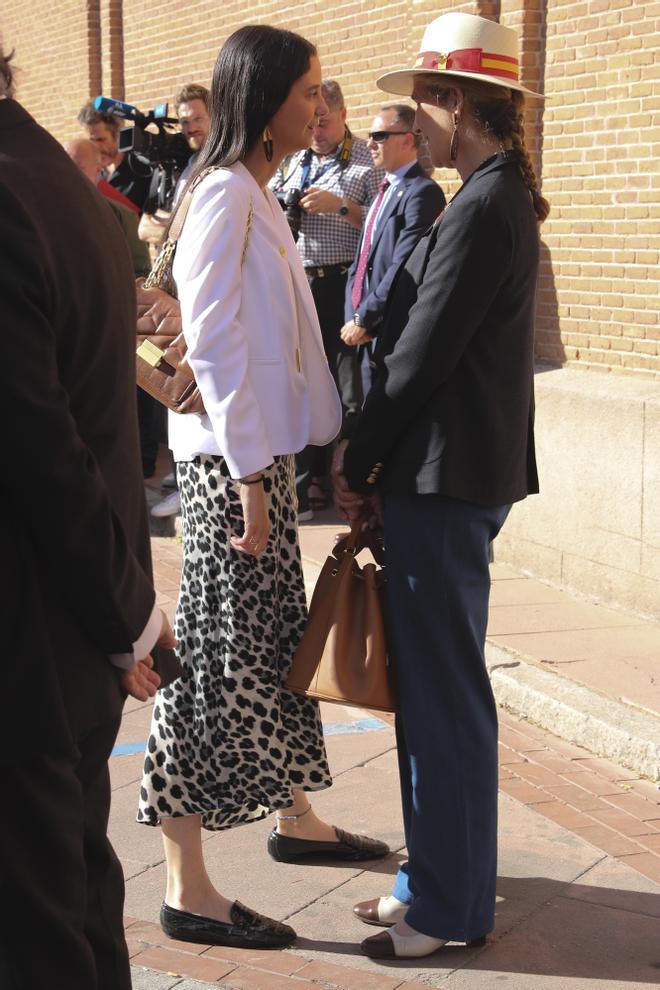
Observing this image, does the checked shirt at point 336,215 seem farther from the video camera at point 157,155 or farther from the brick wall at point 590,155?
the video camera at point 157,155

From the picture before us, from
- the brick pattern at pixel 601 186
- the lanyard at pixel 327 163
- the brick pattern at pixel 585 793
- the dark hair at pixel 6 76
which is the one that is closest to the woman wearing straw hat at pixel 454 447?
the brick pattern at pixel 585 793

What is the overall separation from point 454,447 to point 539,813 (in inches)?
63.3

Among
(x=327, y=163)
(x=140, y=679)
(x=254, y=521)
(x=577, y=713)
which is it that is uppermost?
(x=327, y=163)

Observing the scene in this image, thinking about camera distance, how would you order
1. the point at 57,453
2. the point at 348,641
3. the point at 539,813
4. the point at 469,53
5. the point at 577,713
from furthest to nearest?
1. the point at 577,713
2. the point at 539,813
3. the point at 348,641
4. the point at 469,53
5. the point at 57,453

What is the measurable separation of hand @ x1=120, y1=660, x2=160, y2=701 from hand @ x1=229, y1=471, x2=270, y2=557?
3.27ft

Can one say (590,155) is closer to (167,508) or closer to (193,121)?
(193,121)

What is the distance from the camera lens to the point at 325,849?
386 centimetres

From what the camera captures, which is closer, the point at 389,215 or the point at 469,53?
the point at 469,53

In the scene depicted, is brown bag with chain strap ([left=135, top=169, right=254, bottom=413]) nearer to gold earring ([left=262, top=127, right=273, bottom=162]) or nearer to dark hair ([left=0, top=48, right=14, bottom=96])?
gold earring ([left=262, top=127, right=273, bottom=162])

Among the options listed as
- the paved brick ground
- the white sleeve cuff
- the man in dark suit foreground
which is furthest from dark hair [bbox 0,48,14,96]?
the paved brick ground

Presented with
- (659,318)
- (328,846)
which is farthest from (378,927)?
(659,318)

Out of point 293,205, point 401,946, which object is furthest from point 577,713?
point 293,205

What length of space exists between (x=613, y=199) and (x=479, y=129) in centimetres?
353

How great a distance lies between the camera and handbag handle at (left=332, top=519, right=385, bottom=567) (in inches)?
134
